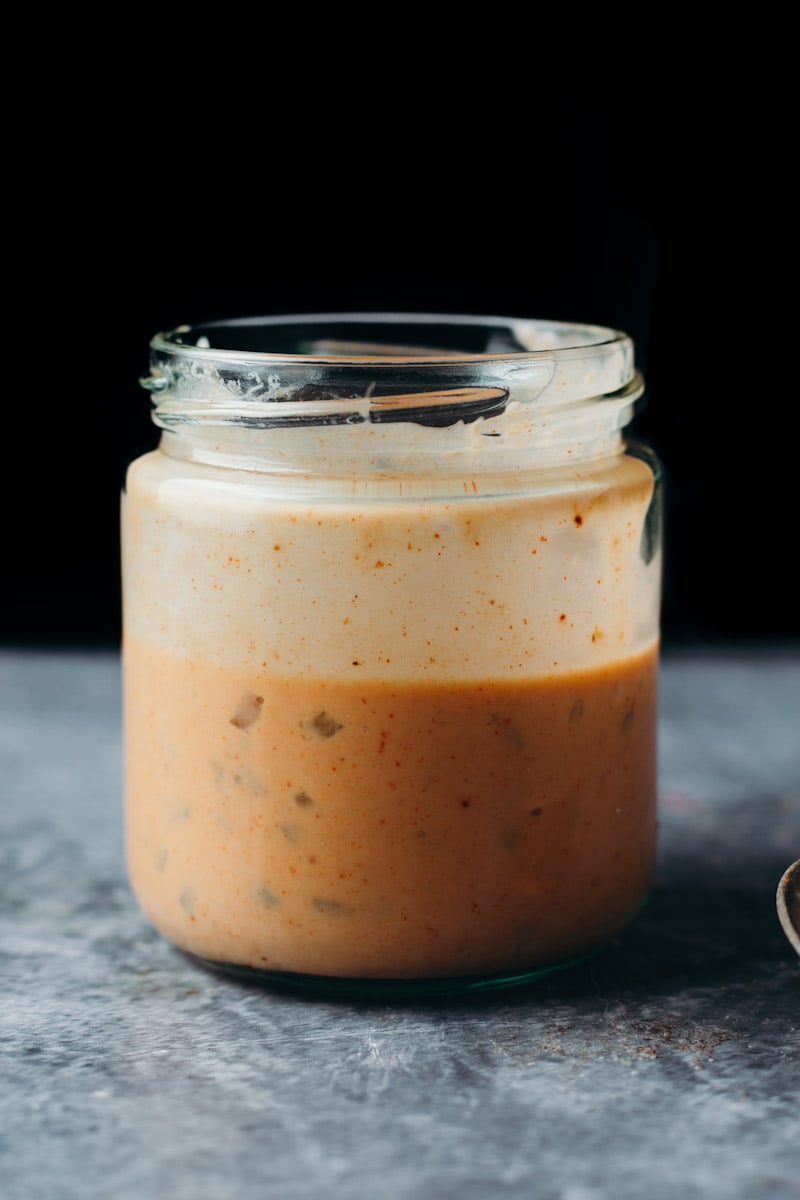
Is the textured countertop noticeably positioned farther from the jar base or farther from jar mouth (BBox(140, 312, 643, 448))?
jar mouth (BBox(140, 312, 643, 448))

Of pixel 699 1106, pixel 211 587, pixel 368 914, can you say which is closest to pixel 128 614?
pixel 211 587

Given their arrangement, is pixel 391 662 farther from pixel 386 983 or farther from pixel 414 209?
pixel 414 209

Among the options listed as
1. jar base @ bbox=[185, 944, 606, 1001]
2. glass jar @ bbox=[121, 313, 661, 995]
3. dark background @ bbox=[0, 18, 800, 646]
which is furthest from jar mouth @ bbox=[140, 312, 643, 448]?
dark background @ bbox=[0, 18, 800, 646]

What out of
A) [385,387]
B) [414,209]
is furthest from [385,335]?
[414,209]

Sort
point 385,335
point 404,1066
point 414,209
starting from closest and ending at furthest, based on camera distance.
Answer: point 404,1066
point 385,335
point 414,209

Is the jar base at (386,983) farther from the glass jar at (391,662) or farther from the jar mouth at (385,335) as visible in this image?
the jar mouth at (385,335)

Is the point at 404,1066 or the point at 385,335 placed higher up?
the point at 385,335

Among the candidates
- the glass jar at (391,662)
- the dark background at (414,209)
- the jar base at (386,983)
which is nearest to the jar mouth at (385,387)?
the glass jar at (391,662)
